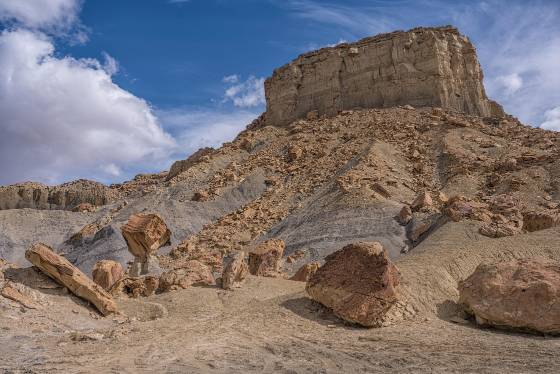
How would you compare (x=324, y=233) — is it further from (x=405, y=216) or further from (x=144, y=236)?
(x=144, y=236)

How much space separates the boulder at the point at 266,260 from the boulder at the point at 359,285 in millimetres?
5868

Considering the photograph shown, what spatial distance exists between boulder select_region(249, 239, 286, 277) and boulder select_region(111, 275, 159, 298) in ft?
13.2

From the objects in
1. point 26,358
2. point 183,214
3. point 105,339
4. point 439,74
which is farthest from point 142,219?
point 439,74

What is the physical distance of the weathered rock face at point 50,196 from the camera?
4878 centimetres

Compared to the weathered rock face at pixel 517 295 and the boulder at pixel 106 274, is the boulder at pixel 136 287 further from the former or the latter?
the weathered rock face at pixel 517 295

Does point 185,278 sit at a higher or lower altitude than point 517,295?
higher

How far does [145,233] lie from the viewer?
55.1 ft

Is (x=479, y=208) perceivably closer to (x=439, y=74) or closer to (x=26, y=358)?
(x=26, y=358)

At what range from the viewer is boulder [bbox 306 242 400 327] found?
10.3 m

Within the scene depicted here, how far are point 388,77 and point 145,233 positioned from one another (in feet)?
102

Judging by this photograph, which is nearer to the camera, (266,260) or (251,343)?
(251,343)

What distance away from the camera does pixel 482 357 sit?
309 inches

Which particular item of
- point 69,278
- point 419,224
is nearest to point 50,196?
point 419,224

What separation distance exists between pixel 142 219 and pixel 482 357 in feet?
40.4
